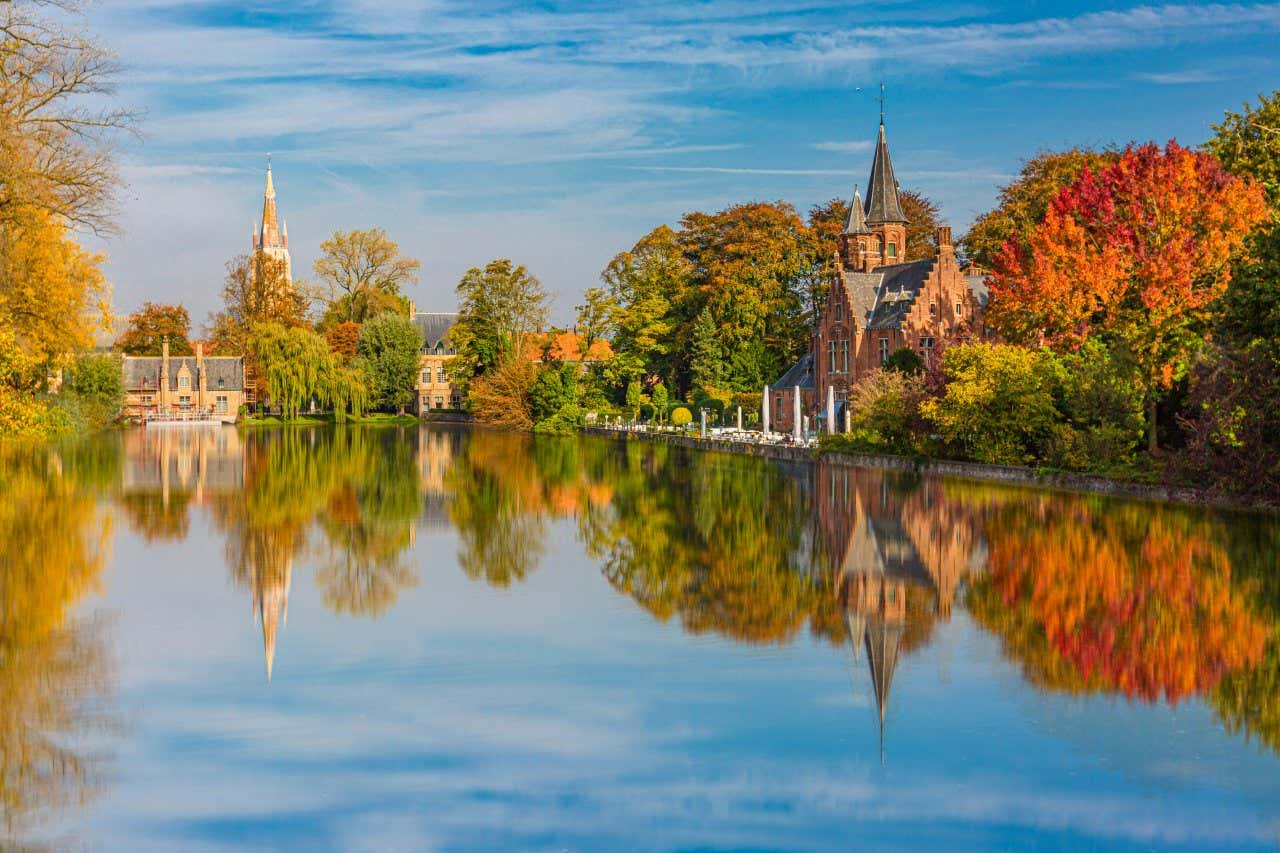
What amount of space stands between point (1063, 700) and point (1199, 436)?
1492 cm

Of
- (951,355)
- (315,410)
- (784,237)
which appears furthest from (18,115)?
(315,410)

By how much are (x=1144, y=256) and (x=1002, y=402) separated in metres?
4.63

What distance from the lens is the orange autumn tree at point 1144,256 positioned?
90.4 ft

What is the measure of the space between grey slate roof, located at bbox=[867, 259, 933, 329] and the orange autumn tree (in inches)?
620

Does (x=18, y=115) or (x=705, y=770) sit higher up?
(x=18, y=115)

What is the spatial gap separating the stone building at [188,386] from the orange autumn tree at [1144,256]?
68.4 metres

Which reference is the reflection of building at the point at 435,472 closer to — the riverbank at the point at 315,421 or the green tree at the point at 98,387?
the riverbank at the point at 315,421

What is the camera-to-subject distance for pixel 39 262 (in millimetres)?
37812

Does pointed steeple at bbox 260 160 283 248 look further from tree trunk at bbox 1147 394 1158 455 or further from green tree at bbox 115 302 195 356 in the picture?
tree trunk at bbox 1147 394 1158 455

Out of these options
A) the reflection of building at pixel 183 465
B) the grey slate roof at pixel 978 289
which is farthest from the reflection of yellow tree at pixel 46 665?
the grey slate roof at pixel 978 289

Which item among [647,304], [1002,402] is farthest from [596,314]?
[1002,402]

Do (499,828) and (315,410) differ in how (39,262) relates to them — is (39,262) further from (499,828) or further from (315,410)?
(315,410)

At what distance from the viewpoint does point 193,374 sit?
3511 inches

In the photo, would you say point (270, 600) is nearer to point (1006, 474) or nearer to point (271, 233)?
point (1006, 474)
